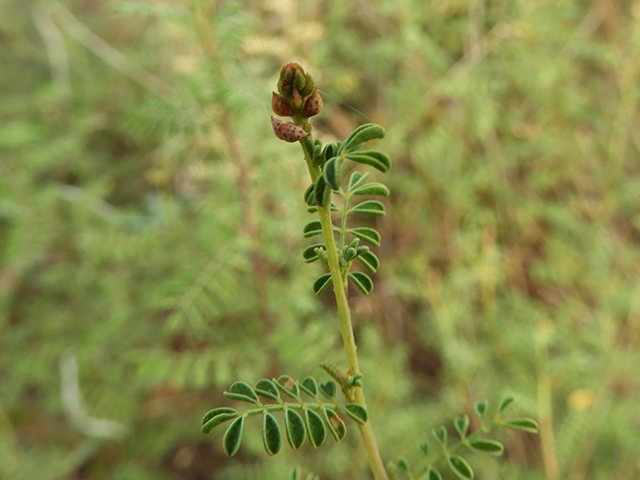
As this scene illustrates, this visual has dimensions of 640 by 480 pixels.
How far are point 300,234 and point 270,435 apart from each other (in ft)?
3.35

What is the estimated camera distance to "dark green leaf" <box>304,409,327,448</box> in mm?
374

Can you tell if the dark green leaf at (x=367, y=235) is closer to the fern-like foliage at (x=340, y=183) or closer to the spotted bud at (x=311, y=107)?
the fern-like foliage at (x=340, y=183)

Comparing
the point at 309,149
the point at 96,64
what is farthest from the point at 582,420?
the point at 96,64

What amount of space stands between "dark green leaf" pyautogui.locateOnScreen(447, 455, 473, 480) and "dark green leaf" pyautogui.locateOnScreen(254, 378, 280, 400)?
188 mm

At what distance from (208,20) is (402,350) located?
130cm

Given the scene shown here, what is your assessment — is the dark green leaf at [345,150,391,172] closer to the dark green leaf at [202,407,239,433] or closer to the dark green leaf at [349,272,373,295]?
the dark green leaf at [349,272,373,295]

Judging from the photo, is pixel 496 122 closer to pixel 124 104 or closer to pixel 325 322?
pixel 325 322

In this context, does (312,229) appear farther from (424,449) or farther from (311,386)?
(424,449)

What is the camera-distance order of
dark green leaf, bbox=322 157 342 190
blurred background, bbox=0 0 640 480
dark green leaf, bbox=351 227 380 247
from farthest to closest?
Answer: blurred background, bbox=0 0 640 480 → dark green leaf, bbox=351 227 380 247 → dark green leaf, bbox=322 157 342 190

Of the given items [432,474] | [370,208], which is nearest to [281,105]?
[370,208]

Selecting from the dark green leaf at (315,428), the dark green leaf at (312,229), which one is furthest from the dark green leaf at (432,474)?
the dark green leaf at (312,229)

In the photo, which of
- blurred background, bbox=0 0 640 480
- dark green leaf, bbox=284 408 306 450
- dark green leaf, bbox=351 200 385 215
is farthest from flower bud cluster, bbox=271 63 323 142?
blurred background, bbox=0 0 640 480

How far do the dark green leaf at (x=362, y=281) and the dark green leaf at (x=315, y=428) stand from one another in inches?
4.9

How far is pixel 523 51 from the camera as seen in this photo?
6.68 feet
